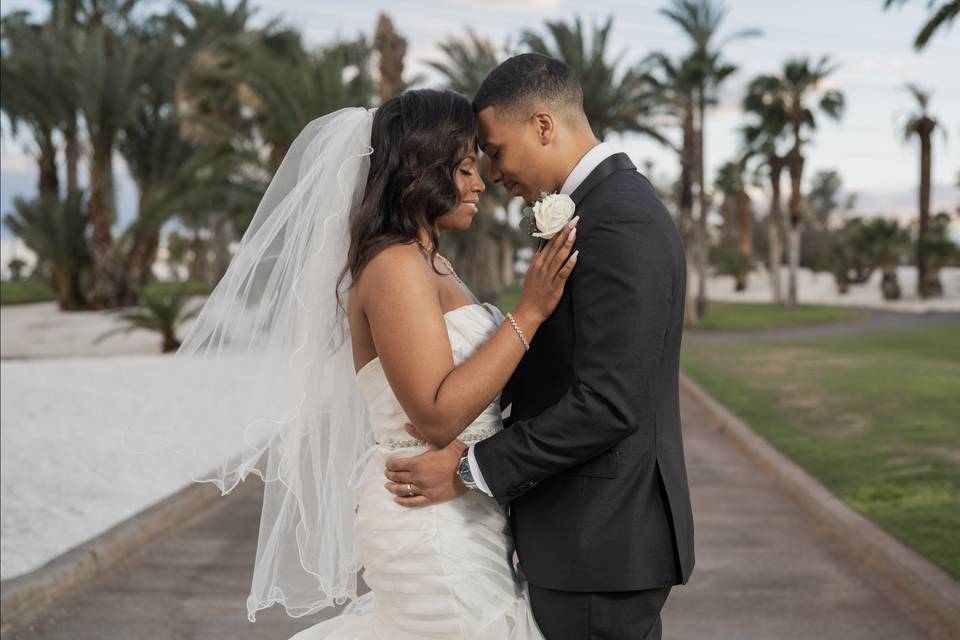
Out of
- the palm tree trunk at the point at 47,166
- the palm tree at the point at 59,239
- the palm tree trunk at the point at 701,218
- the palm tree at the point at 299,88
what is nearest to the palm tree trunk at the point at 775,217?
the palm tree trunk at the point at 701,218

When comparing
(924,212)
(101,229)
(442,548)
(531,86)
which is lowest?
(442,548)

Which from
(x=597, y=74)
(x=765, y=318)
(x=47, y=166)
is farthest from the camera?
(x=765, y=318)

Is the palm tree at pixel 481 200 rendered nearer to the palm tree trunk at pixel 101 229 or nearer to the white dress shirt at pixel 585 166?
the palm tree trunk at pixel 101 229

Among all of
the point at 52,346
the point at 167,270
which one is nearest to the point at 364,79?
the point at 52,346

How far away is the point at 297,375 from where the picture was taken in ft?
11.7

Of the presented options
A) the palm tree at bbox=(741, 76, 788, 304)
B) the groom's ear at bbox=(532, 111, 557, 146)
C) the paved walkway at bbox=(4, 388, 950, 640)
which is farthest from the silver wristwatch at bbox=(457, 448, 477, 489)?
the palm tree at bbox=(741, 76, 788, 304)

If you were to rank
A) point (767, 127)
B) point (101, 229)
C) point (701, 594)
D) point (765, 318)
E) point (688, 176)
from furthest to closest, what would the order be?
point (767, 127) < point (765, 318) < point (688, 176) < point (101, 229) < point (701, 594)

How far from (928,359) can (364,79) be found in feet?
53.1

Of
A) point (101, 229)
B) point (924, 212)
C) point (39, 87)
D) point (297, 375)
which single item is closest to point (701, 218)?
point (924, 212)

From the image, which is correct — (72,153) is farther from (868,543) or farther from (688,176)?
(688,176)

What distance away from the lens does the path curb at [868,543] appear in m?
6.17

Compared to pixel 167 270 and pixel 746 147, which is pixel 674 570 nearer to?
pixel 746 147

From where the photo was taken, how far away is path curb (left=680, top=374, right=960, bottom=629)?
6.17 m

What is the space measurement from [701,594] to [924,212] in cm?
5746
